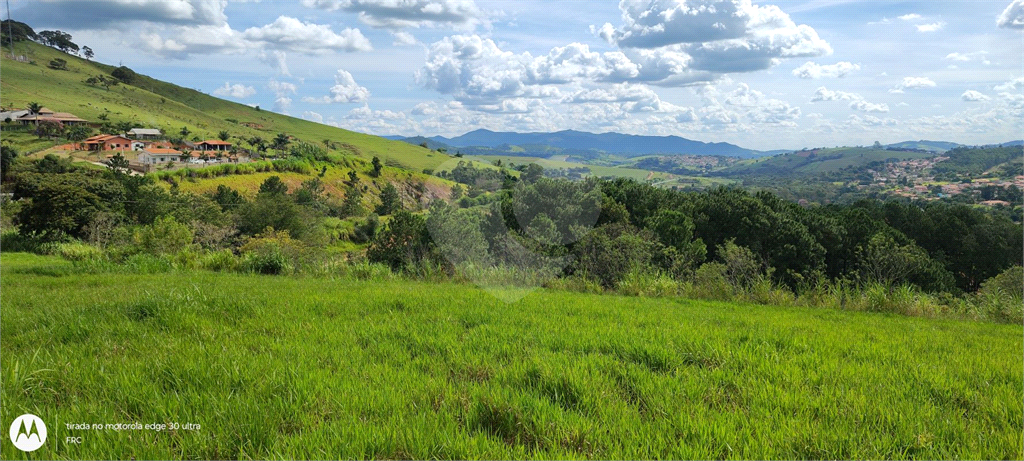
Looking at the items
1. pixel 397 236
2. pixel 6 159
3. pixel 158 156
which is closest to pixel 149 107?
pixel 158 156

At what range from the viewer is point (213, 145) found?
11394 cm

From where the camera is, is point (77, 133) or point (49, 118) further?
point (49, 118)

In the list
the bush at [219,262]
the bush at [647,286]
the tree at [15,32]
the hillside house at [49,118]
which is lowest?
the bush at [219,262]

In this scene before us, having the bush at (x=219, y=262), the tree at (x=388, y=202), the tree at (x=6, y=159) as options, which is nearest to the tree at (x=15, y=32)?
the tree at (x=6, y=159)

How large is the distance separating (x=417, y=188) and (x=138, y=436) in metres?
113

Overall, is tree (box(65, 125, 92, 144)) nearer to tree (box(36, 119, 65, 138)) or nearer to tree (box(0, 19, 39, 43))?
tree (box(36, 119, 65, 138))

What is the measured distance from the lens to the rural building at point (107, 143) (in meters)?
95.1

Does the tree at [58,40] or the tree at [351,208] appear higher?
the tree at [58,40]

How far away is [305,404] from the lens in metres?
3.10

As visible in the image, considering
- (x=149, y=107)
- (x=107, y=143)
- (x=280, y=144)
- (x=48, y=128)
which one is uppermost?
(x=149, y=107)

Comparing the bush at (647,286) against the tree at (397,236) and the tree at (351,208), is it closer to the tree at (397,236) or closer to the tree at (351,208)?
the tree at (397,236)

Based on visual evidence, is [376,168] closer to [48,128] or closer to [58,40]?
[48,128]

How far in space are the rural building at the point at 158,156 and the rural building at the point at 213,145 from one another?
13.1m

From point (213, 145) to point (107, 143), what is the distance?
19945 millimetres
